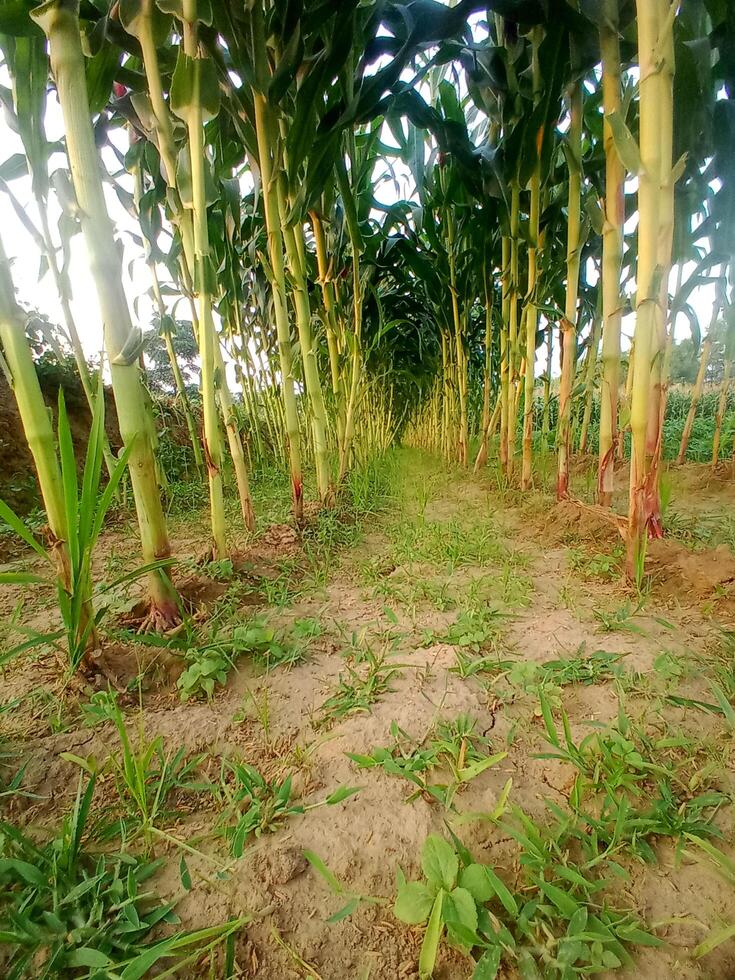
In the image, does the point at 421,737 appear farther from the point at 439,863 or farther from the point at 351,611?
the point at 351,611

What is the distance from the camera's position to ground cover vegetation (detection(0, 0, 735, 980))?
1.67 ft

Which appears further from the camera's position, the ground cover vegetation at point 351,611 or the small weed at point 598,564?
the small weed at point 598,564

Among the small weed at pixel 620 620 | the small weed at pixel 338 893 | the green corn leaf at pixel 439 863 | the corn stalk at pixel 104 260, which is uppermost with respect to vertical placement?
the corn stalk at pixel 104 260

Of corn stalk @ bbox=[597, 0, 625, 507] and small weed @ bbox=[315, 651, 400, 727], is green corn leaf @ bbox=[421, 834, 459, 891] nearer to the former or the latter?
small weed @ bbox=[315, 651, 400, 727]

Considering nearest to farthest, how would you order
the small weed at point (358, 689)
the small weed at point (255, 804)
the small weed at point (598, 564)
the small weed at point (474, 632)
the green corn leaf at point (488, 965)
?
the green corn leaf at point (488, 965), the small weed at point (255, 804), the small weed at point (358, 689), the small weed at point (474, 632), the small weed at point (598, 564)

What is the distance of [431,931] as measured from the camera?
0.47m

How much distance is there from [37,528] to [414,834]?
222 centimetres

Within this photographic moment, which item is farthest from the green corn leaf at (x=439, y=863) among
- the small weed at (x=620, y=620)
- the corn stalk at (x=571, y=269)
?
Answer: the corn stalk at (x=571, y=269)

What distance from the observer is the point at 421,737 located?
784 millimetres

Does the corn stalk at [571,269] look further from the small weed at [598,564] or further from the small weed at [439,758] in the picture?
the small weed at [439,758]

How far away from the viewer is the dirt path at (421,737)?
0.50m

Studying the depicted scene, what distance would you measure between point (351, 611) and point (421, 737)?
0.56 meters

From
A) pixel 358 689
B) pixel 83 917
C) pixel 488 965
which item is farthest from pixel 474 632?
pixel 83 917

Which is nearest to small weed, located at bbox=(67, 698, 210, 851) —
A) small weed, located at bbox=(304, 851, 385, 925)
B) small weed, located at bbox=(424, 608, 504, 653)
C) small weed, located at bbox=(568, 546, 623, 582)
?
small weed, located at bbox=(304, 851, 385, 925)
